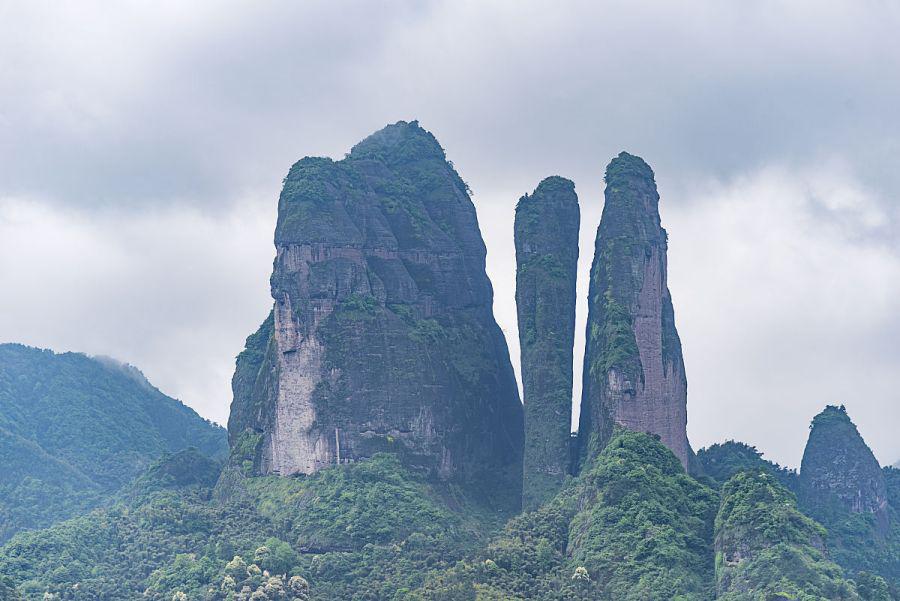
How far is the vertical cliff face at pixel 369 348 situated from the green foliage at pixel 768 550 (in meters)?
22.9

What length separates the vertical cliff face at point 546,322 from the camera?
3334 inches

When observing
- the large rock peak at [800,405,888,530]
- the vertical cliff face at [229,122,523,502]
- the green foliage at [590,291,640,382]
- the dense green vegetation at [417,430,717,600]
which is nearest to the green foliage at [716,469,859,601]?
the dense green vegetation at [417,430,717,600]

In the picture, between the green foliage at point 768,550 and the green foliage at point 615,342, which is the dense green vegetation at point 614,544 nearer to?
the green foliage at point 768,550

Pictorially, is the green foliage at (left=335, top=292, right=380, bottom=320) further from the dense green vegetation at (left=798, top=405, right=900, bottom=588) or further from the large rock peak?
the large rock peak

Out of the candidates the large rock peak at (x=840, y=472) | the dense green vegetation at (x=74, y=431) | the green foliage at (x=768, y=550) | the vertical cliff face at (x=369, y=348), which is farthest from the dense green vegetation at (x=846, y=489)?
the dense green vegetation at (x=74, y=431)

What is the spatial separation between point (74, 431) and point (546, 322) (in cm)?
4662

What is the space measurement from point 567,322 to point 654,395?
8029 mm

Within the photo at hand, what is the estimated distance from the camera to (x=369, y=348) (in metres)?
86.0

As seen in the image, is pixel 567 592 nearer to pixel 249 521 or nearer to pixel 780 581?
pixel 780 581

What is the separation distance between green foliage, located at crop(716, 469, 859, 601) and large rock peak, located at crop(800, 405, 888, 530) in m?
26.3

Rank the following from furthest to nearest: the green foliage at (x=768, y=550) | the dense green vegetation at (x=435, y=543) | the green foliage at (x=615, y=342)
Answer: the green foliage at (x=615, y=342)
the dense green vegetation at (x=435, y=543)
the green foliage at (x=768, y=550)

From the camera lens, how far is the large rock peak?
9275 centimetres

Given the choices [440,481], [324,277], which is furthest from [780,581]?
[324,277]

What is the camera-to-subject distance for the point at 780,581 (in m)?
60.2
